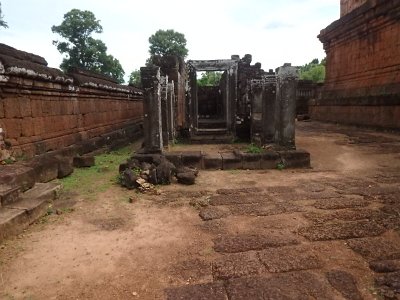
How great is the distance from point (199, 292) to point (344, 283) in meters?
1.07

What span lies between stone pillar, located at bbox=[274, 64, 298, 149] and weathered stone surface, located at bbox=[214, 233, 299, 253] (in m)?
3.93

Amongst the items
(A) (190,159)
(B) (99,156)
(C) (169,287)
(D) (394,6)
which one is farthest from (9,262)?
(D) (394,6)

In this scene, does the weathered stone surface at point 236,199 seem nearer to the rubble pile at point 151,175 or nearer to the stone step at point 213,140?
the rubble pile at point 151,175

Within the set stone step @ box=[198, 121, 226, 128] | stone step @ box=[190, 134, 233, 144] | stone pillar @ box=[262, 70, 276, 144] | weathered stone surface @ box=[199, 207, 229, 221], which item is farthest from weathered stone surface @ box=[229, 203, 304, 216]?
stone step @ box=[198, 121, 226, 128]

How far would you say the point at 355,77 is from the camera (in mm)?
13070

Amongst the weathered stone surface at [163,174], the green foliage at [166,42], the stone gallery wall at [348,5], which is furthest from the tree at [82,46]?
the weathered stone surface at [163,174]

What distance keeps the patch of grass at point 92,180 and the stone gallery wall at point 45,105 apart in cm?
86

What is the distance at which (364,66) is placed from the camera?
12.5 meters

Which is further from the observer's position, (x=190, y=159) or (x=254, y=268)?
(x=190, y=159)

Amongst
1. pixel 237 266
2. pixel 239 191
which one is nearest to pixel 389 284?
pixel 237 266

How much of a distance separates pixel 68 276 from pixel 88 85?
6808 millimetres

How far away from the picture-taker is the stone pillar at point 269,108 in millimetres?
7289

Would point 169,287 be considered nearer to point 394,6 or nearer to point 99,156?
point 99,156

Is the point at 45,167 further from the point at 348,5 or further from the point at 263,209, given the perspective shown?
the point at 348,5
